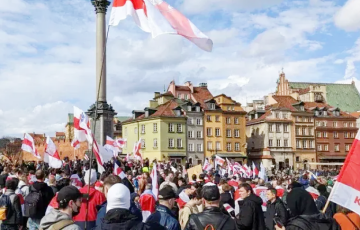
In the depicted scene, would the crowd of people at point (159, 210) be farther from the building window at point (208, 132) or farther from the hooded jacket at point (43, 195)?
the building window at point (208, 132)

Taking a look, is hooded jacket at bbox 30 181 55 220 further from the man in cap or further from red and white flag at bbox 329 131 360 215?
red and white flag at bbox 329 131 360 215

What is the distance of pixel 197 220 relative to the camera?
534 centimetres

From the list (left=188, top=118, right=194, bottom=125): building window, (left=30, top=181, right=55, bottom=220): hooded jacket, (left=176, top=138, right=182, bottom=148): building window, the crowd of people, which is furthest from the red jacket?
(left=188, top=118, right=194, bottom=125): building window

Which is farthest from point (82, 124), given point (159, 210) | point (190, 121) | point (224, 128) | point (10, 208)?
point (224, 128)

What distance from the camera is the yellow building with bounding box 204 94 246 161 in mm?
79500

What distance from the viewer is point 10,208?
32.8ft

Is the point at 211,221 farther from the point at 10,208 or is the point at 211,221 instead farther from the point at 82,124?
the point at 82,124

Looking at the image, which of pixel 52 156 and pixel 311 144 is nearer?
pixel 52 156

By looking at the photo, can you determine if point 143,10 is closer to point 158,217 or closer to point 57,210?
point 158,217

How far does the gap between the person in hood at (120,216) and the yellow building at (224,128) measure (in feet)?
241

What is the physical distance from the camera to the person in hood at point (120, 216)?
468 centimetres

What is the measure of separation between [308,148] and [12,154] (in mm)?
56778

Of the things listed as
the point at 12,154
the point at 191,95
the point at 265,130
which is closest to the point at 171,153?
the point at 191,95

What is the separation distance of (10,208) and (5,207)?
0.11m
